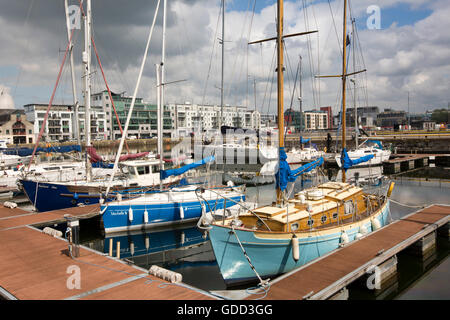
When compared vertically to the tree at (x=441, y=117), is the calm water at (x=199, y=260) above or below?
below

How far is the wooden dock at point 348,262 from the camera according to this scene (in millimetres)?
8688

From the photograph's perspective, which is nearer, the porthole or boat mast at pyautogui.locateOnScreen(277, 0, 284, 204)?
boat mast at pyautogui.locateOnScreen(277, 0, 284, 204)

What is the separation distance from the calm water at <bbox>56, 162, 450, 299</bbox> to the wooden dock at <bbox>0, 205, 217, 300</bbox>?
336 centimetres

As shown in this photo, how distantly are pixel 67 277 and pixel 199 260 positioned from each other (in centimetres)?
648

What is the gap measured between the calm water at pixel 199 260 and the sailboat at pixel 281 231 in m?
1.66

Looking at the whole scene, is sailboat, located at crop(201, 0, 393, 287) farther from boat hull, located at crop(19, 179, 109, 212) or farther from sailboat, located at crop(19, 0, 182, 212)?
boat hull, located at crop(19, 179, 109, 212)

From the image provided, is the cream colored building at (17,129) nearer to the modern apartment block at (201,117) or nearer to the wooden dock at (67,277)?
the modern apartment block at (201,117)

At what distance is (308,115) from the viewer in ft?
A: 625

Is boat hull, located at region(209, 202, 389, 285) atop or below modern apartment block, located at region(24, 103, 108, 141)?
below

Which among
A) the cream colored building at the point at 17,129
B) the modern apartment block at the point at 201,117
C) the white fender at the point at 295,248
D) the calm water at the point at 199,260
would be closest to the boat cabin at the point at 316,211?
the white fender at the point at 295,248

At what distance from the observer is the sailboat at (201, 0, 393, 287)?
11.1m

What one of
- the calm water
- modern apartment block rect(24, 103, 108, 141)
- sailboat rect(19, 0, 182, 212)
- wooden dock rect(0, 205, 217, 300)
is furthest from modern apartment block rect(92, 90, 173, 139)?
wooden dock rect(0, 205, 217, 300)

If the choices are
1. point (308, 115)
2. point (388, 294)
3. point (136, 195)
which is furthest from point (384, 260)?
point (308, 115)

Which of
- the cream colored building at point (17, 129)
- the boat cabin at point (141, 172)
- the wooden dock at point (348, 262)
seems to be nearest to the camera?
the wooden dock at point (348, 262)
